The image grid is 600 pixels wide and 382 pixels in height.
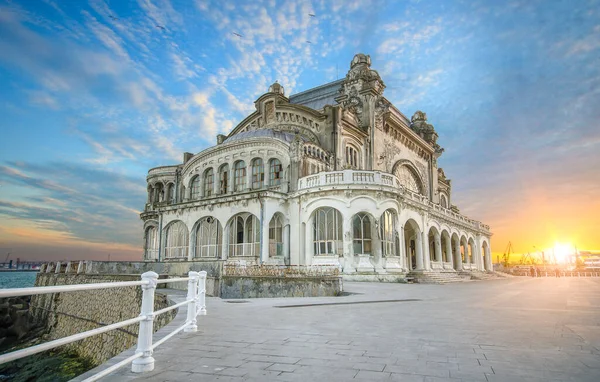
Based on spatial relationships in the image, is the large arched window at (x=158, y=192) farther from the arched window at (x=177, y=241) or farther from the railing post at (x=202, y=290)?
the railing post at (x=202, y=290)

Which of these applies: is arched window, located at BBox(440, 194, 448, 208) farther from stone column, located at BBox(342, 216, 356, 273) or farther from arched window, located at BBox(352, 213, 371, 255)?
stone column, located at BBox(342, 216, 356, 273)

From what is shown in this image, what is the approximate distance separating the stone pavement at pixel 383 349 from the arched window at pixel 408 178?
37.6 metres

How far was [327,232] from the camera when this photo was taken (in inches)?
1075

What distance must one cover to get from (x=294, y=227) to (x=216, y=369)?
23.9 metres

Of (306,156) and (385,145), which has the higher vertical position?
(385,145)

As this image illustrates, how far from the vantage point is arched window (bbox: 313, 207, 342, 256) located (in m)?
26.9

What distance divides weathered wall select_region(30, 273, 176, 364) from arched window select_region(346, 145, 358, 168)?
67.4ft

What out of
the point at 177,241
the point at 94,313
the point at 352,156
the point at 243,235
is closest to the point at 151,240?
the point at 177,241

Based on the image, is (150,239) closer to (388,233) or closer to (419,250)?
(388,233)

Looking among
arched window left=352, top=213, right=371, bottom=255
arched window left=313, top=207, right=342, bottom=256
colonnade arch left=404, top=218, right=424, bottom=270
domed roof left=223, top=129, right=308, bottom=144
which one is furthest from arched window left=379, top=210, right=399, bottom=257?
domed roof left=223, top=129, right=308, bottom=144

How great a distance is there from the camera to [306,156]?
30.3 m

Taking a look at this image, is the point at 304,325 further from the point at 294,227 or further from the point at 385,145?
the point at 385,145

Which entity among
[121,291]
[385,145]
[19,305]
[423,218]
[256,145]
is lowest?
[19,305]

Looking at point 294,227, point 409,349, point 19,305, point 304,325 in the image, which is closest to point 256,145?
point 294,227
